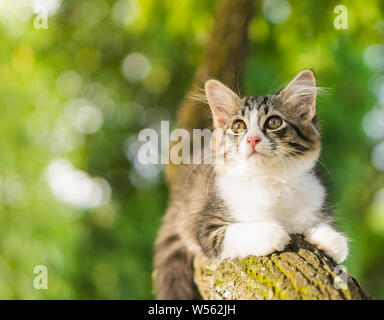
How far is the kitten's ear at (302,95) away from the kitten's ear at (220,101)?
0.87ft

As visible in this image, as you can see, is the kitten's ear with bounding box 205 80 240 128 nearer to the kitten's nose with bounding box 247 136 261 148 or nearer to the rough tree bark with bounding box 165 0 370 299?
the kitten's nose with bounding box 247 136 261 148

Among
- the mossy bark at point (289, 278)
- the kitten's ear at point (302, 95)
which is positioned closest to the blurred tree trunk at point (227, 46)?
the kitten's ear at point (302, 95)

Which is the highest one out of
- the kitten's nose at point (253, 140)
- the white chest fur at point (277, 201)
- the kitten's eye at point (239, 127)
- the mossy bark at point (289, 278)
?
the kitten's eye at point (239, 127)

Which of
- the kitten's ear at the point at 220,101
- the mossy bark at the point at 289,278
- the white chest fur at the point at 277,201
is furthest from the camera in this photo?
the kitten's ear at the point at 220,101

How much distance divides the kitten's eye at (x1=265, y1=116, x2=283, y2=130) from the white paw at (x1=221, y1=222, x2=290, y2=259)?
49 cm

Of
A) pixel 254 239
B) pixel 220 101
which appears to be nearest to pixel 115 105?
pixel 220 101

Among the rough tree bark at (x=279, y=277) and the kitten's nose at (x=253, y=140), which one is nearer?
the rough tree bark at (x=279, y=277)

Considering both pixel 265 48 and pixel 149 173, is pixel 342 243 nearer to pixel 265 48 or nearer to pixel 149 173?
pixel 265 48

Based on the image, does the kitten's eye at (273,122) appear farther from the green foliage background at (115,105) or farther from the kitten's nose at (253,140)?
the green foliage background at (115,105)

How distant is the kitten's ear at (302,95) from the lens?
2086 mm

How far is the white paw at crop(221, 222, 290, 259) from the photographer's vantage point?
181cm

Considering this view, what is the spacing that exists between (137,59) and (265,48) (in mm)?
2139

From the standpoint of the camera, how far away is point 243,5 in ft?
11.6
